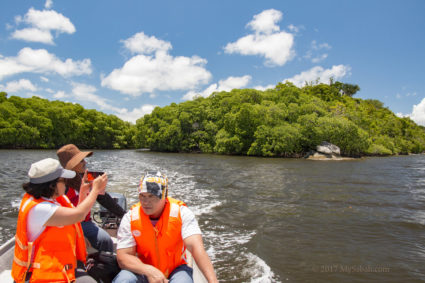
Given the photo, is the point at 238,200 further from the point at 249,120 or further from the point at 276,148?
the point at 249,120

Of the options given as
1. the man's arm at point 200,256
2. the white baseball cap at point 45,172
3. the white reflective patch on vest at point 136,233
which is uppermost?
the white baseball cap at point 45,172

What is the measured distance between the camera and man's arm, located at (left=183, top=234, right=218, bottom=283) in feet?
8.10

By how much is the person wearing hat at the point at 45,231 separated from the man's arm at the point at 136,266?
39cm

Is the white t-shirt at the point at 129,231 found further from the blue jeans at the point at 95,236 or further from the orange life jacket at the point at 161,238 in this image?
the blue jeans at the point at 95,236

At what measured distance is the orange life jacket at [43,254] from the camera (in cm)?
215

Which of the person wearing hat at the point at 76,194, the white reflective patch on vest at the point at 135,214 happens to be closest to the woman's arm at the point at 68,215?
the white reflective patch on vest at the point at 135,214

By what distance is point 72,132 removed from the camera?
67.8 m

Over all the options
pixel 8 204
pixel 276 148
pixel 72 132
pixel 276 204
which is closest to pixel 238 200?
pixel 276 204

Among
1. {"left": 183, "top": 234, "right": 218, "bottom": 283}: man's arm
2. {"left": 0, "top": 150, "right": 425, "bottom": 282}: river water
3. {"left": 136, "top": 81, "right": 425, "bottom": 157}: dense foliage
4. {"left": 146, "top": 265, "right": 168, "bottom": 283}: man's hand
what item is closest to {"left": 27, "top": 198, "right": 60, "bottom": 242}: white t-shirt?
{"left": 146, "top": 265, "right": 168, "bottom": 283}: man's hand

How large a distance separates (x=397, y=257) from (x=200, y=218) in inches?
211

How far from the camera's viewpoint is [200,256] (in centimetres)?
252

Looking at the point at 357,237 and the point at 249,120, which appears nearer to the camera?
the point at 357,237

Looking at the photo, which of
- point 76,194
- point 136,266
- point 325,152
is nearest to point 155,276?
point 136,266

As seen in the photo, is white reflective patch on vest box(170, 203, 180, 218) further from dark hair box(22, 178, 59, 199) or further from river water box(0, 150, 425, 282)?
river water box(0, 150, 425, 282)
